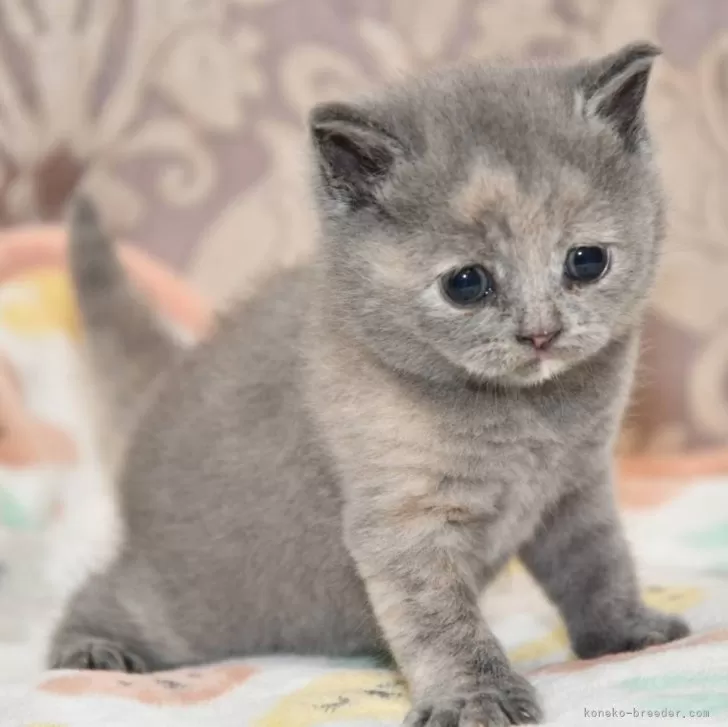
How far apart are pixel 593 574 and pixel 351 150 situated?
549mm

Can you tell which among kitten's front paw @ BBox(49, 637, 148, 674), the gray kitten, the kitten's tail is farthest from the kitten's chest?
the kitten's tail

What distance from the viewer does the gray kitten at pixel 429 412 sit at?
1041 millimetres

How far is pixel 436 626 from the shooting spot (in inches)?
42.9

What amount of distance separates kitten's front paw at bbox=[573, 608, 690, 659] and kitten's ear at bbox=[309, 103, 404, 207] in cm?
54

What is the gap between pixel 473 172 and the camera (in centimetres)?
104

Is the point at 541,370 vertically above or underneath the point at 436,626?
above

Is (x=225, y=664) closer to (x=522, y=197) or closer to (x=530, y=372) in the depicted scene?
(x=530, y=372)

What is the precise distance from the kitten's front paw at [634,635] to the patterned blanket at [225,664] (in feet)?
0.10

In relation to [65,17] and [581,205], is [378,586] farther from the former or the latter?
[65,17]

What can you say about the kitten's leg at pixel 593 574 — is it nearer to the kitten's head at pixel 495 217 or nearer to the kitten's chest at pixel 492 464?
the kitten's chest at pixel 492 464

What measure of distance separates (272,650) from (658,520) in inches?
27.7

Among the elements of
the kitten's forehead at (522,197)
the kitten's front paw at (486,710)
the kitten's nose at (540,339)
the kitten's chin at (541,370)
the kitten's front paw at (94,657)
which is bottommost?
the kitten's front paw at (486,710)

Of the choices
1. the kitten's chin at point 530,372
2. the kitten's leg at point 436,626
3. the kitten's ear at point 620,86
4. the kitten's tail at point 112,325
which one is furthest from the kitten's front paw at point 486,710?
the kitten's tail at point 112,325

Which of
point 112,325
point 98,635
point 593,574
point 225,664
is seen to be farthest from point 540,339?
point 112,325
